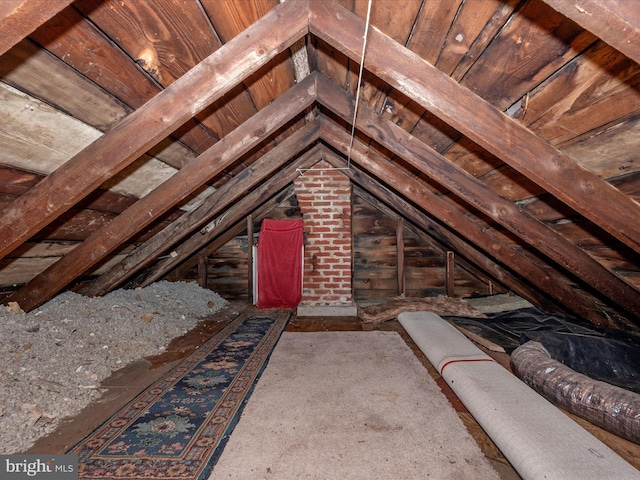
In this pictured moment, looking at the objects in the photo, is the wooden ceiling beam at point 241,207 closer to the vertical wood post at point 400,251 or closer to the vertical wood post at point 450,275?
the vertical wood post at point 400,251

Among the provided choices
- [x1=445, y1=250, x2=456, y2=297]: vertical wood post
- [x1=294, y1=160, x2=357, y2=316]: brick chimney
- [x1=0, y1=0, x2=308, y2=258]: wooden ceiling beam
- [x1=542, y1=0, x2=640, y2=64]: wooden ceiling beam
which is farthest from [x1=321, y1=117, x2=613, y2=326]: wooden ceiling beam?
[x1=542, y1=0, x2=640, y2=64]: wooden ceiling beam

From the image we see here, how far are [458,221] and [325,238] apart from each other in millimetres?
1598

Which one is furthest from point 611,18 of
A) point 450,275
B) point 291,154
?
point 450,275

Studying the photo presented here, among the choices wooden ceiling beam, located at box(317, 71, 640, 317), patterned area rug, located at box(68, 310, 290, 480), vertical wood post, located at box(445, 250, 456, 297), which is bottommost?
patterned area rug, located at box(68, 310, 290, 480)

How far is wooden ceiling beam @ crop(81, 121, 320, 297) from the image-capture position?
2.84 m

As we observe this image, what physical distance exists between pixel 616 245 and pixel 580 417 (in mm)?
1027

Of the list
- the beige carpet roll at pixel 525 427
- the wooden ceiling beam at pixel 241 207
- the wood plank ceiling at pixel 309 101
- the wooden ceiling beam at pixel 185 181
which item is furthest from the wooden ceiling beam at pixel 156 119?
the wooden ceiling beam at pixel 241 207

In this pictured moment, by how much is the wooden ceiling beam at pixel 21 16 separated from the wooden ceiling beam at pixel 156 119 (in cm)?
60

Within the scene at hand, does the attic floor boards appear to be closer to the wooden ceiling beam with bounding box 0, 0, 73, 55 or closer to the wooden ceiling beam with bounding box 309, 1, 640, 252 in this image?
the wooden ceiling beam with bounding box 309, 1, 640, 252

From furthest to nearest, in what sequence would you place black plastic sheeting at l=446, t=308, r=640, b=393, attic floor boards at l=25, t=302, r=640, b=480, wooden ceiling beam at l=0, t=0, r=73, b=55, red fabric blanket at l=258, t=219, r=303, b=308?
red fabric blanket at l=258, t=219, r=303, b=308 → black plastic sheeting at l=446, t=308, r=640, b=393 → attic floor boards at l=25, t=302, r=640, b=480 → wooden ceiling beam at l=0, t=0, r=73, b=55

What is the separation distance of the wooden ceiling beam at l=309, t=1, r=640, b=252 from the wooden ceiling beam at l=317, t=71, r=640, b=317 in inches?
24.2

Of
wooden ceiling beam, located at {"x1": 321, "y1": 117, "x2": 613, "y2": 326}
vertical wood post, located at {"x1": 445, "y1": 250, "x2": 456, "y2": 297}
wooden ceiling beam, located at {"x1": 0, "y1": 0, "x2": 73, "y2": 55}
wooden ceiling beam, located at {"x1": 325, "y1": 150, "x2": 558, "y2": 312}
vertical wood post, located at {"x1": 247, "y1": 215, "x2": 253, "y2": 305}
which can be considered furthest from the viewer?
vertical wood post, located at {"x1": 247, "y1": 215, "x2": 253, "y2": 305}

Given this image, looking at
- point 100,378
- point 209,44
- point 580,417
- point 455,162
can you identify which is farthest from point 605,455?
point 100,378

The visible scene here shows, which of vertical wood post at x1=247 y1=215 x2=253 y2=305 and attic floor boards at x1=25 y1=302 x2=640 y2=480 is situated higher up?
vertical wood post at x1=247 y1=215 x2=253 y2=305
